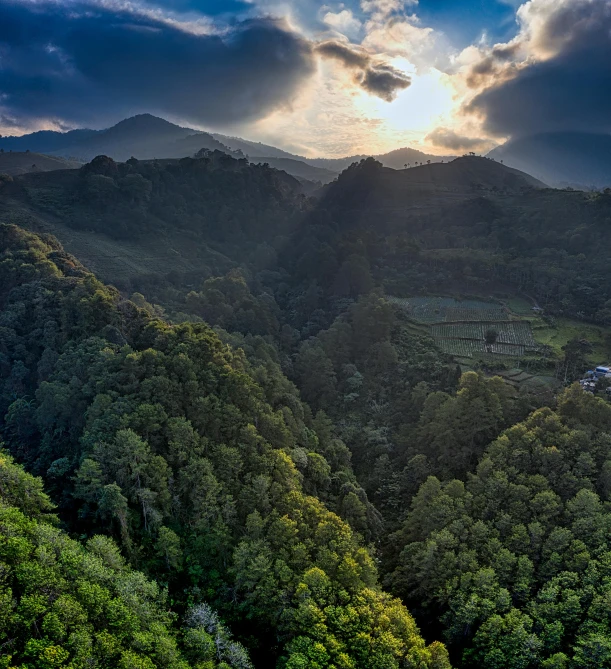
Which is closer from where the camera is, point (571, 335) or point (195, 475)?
point (195, 475)

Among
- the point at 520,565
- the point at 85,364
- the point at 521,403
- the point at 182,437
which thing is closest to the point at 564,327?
the point at 521,403

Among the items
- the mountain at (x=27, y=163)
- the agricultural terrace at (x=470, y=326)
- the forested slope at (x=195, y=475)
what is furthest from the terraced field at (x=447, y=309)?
the mountain at (x=27, y=163)

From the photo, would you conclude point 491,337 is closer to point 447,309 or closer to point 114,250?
point 447,309

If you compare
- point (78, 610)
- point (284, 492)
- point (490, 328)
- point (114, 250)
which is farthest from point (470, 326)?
point (114, 250)

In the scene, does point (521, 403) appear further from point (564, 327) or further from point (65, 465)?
point (65, 465)

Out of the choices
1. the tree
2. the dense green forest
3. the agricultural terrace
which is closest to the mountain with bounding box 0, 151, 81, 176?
the dense green forest

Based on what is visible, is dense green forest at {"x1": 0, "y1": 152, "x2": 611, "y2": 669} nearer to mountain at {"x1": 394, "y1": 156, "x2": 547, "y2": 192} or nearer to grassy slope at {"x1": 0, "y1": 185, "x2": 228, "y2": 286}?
grassy slope at {"x1": 0, "y1": 185, "x2": 228, "y2": 286}

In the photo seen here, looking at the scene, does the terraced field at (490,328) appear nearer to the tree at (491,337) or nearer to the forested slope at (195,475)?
the tree at (491,337)
